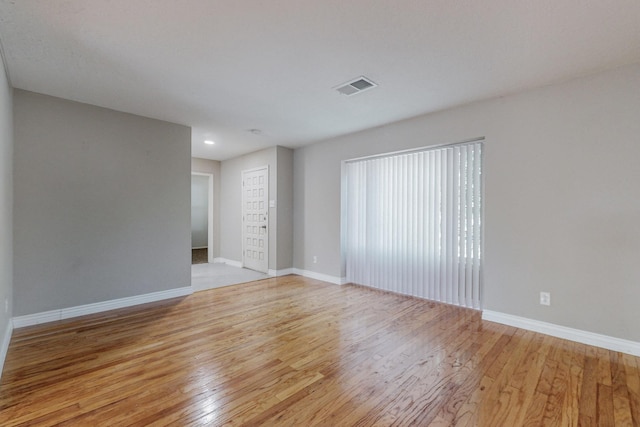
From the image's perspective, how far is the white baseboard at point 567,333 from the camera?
251 cm

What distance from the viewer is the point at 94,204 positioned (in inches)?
138

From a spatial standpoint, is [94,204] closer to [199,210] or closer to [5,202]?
[5,202]

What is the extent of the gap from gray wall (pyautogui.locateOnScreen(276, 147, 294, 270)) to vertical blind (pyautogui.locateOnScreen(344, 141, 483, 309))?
131 cm

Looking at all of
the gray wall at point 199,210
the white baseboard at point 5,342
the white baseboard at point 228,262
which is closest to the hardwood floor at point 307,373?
the white baseboard at point 5,342

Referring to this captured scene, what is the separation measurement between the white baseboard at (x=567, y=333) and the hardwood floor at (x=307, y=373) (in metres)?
0.11

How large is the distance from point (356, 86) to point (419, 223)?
2068mm

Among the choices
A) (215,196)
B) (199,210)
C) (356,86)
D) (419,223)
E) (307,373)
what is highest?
(356,86)

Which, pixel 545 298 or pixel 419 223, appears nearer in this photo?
pixel 545 298

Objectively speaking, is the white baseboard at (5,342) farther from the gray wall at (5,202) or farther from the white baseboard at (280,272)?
the white baseboard at (280,272)

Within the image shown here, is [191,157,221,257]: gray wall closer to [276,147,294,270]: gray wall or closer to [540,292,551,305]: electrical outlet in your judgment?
[276,147,294,270]: gray wall

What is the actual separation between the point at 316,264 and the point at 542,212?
3505 mm

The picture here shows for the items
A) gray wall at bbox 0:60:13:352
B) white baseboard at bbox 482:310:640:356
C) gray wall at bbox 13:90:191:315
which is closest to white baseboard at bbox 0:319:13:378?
gray wall at bbox 0:60:13:352

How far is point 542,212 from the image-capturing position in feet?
9.68

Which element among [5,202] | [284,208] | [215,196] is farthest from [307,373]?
[215,196]
